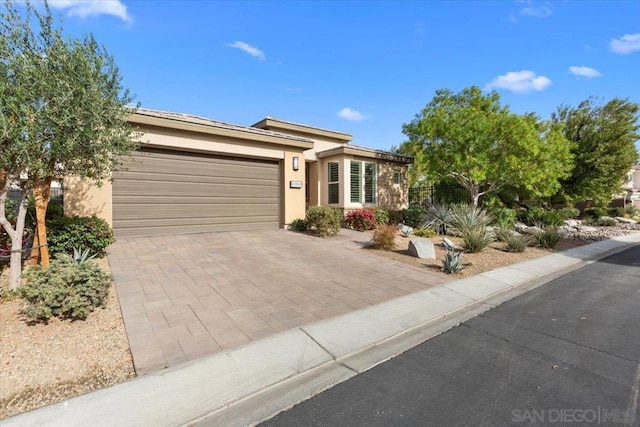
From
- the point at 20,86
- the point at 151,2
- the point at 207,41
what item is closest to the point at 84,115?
the point at 20,86

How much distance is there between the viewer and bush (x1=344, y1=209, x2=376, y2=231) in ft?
38.8

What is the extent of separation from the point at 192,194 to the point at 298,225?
144 inches

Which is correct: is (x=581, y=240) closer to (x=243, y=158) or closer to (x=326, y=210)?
(x=326, y=210)

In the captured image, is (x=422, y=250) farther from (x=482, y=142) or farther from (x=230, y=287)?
(x=482, y=142)

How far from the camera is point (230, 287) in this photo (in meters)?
5.17

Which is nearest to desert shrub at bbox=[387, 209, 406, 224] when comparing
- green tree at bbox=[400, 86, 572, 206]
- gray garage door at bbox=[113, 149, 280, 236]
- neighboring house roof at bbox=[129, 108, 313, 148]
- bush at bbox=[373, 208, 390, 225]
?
bush at bbox=[373, 208, 390, 225]

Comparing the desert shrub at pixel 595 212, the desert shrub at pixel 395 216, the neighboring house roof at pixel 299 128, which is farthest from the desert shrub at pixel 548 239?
the desert shrub at pixel 595 212

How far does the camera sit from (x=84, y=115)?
173 inches

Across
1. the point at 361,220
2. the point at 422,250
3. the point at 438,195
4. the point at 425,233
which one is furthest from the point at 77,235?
the point at 438,195

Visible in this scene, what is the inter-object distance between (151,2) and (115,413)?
8118 mm

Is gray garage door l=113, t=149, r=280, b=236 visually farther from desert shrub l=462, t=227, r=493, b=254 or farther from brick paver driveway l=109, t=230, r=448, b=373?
desert shrub l=462, t=227, r=493, b=254

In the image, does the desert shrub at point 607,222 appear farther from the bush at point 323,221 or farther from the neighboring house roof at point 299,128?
the bush at point 323,221

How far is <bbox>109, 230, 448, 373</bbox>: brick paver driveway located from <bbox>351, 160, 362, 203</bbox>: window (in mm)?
4877

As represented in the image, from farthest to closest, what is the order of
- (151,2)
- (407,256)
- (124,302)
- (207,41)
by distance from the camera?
(207,41) < (407,256) < (151,2) < (124,302)
